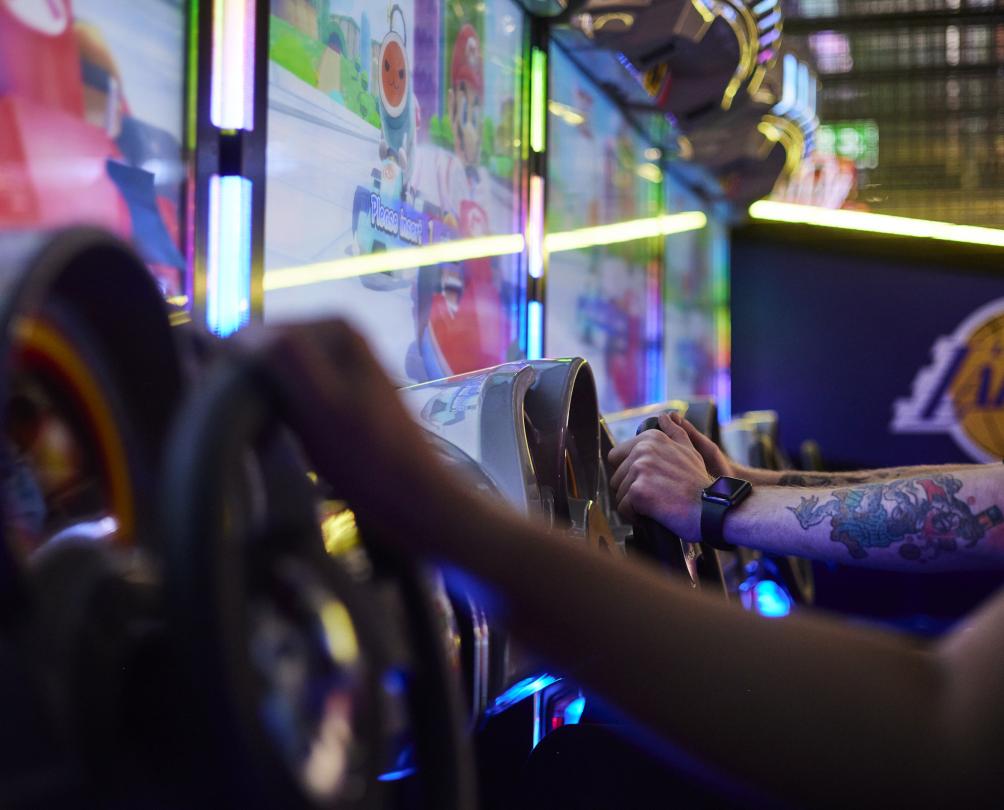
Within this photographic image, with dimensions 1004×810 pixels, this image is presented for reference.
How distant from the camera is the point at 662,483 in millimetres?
1254

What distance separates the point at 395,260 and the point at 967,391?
3786 mm

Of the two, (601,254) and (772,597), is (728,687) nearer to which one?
(772,597)

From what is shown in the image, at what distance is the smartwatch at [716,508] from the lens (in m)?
1.24

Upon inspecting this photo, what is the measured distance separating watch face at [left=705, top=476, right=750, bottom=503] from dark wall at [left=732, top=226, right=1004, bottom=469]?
4.23 m

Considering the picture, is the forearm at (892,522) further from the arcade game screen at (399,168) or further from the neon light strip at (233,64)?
the neon light strip at (233,64)

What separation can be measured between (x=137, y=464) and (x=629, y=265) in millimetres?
3640

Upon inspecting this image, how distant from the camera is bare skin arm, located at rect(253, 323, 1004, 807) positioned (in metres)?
0.46

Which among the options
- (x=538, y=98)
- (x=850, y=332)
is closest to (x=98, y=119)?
(x=538, y=98)

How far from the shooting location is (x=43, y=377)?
1.76 ft

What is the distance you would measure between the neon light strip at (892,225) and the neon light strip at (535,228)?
282 cm

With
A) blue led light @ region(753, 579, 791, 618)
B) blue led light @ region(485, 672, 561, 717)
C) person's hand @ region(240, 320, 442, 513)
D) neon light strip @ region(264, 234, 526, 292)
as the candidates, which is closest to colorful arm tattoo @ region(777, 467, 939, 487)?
blue led light @ region(485, 672, 561, 717)

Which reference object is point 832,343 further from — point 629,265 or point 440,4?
point 440,4

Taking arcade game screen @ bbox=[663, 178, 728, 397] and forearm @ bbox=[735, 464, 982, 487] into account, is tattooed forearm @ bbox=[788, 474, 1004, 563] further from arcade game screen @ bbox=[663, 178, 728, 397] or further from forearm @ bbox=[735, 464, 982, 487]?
arcade game screen @ bbox=[663, 178, 728, 397]

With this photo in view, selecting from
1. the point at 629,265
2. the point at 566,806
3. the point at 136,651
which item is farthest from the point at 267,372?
the point at 629,265
